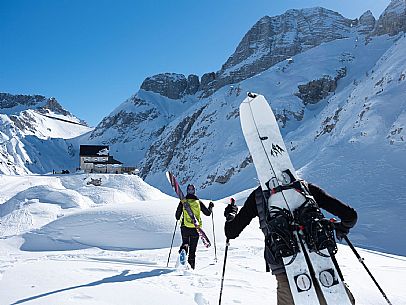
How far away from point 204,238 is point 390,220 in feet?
35.0

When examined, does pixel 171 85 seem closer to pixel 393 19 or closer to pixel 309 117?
pixel 393 19

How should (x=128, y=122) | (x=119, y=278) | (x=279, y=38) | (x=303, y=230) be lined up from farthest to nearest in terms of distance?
1. (x=128, y=122)
2. (x=279, y=38)
3. (x=119, y=278)
4. (x=303, y=230)

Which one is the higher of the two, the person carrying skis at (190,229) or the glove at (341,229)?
the person carrying skis at (190,229)

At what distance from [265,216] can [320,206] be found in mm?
541

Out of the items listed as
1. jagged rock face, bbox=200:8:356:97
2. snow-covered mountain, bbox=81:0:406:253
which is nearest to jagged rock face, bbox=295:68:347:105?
snow-covered mountain, bbox=81:0:406:253

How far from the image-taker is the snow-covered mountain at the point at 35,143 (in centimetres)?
9497

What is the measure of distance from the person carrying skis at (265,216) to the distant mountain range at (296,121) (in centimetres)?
216

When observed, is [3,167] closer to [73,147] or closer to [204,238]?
[73,147]

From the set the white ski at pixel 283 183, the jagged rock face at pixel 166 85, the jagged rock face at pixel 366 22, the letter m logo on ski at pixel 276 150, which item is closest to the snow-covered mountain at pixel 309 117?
the jagged rock face at pixel 366 22

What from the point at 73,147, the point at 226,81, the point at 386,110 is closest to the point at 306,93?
A: the point at 386,110

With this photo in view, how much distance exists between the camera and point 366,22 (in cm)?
7706

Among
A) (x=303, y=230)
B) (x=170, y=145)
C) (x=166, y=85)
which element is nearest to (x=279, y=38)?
(x=170, y=145)

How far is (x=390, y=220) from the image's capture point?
49.1 ft

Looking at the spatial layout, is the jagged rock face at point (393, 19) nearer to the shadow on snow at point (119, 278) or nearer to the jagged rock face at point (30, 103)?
the shadow on snow at point (119, 278)
